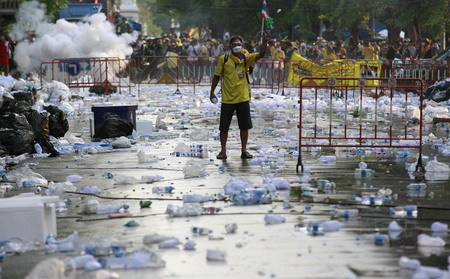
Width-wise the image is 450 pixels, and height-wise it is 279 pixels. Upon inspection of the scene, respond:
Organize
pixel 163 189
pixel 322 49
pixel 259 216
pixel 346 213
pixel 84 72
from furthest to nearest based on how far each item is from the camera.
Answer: pixel 322 49 < pixel 84 72 < pixel 163 189 < pixel 259 216 < pixel 346 213

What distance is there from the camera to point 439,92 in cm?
2611

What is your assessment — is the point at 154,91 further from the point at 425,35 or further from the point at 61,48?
the point at 425,35

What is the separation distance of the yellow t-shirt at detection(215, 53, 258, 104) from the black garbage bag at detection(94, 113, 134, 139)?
3788mm

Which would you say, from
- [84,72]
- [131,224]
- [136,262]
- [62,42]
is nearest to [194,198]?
[131,224]

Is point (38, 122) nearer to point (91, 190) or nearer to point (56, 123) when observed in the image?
point (56, 123)

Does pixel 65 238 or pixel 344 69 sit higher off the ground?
pixel 344 69

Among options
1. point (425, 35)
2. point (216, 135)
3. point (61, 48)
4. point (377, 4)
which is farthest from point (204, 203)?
point (425, 35)

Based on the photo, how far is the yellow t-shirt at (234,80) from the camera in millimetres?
14062

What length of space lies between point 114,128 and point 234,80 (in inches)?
161

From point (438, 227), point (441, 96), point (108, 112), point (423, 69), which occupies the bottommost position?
point (438, 227)

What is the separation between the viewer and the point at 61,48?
39312 millimetres

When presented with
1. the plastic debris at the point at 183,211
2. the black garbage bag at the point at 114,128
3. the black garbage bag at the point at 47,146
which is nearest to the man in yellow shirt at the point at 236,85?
the black garbage bag at the point at 47,146

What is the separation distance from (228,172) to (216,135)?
17.7 feet

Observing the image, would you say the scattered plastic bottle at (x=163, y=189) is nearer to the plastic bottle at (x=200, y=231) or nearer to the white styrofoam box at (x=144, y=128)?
the plastic bottle at (x=200, y=231)
